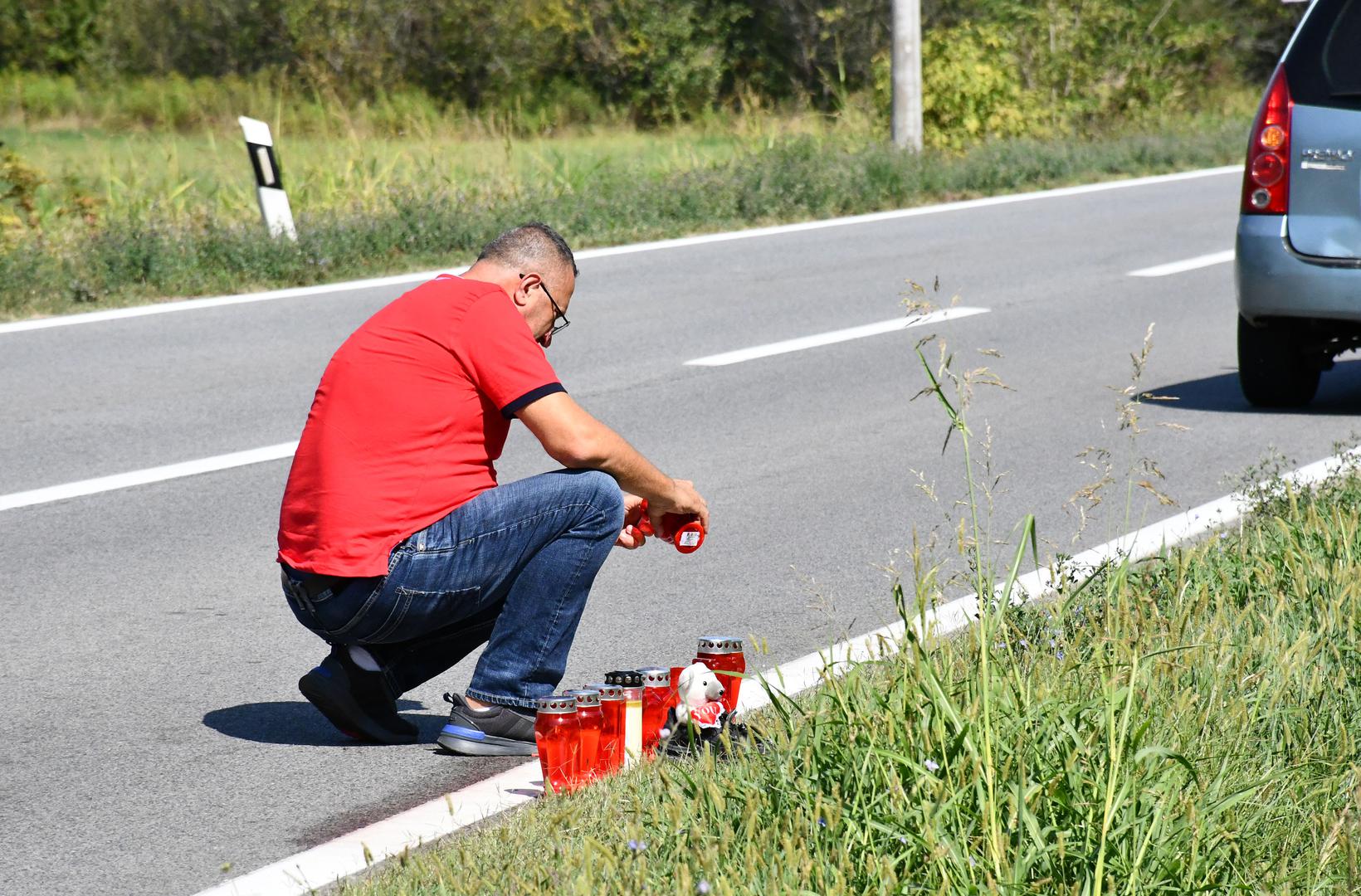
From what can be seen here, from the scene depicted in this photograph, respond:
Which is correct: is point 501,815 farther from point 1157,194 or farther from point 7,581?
point 1157,194

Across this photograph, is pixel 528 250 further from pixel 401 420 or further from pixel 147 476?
pixel 147 476

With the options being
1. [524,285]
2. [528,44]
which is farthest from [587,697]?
[528,44]

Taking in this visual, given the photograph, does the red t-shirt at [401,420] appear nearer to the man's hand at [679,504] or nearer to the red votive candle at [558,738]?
the man's hand at [679,504]

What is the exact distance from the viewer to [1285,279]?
747 centimetres

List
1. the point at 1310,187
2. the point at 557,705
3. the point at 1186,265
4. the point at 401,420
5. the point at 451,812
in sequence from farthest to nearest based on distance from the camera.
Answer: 1. the point at 1186,265
2. the point at 1310,187
3. the point at 401,420
4. the point at 557,705
5. the point at 451,812

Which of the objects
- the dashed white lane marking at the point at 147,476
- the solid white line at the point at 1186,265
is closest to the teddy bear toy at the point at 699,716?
the dashed white lane marking at the point at 147,476

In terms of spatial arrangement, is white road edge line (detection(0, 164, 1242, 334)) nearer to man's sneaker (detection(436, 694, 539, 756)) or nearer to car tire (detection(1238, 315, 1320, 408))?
car tire (detection(1238, 315, 1320, 408))

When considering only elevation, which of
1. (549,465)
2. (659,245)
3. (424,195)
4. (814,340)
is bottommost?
(659,245)

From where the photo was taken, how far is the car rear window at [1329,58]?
24.2 feet

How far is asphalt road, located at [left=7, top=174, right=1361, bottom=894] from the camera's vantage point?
13.4 ft

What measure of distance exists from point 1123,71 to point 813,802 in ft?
78.8

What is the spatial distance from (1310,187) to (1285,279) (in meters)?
0.41

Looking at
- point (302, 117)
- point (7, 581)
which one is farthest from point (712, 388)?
point (302, 117)

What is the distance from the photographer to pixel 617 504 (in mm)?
4195
